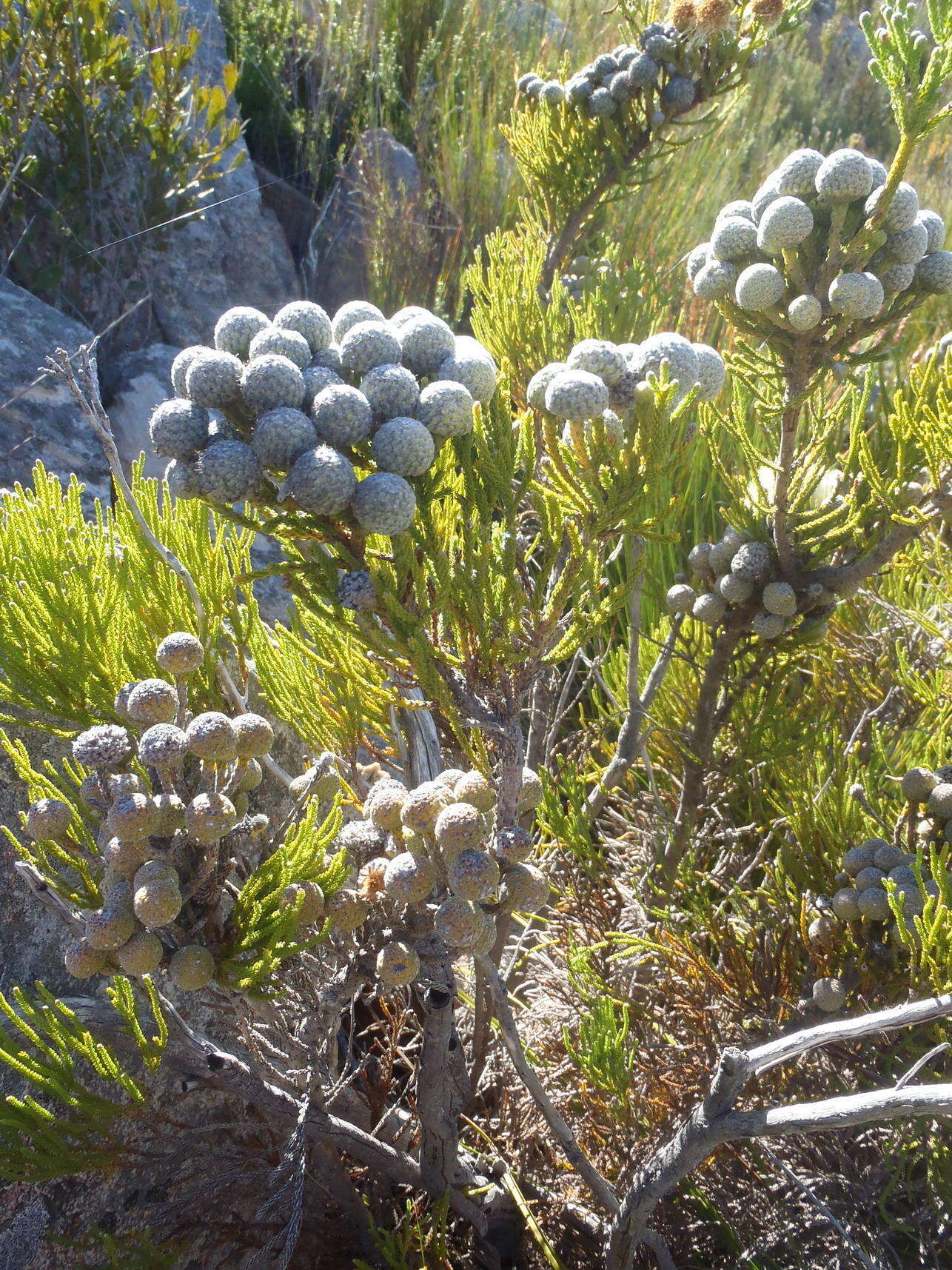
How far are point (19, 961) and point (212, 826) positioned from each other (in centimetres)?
45

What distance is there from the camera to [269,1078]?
2.07ft

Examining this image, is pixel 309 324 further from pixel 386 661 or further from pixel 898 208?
pixel 898 208

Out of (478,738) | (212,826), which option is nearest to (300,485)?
(212,826)

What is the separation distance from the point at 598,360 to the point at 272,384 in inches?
7.3

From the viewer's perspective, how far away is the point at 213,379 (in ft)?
1.58

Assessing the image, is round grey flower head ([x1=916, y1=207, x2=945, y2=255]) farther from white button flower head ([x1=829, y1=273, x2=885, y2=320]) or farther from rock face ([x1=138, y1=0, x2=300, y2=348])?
rock face ([x1=138, y1=0, x2=300, y2=348])

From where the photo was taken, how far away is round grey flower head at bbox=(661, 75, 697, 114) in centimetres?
124

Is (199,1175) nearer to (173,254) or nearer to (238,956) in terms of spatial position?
(238,956)

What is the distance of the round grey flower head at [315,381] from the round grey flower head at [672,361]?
18cm

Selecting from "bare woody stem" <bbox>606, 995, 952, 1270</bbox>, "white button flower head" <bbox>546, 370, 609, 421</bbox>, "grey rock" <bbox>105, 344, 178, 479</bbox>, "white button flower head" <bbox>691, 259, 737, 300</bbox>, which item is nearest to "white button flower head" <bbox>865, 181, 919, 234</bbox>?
"white button flower head" <bbox>691, 259, 737, 300</bbox>

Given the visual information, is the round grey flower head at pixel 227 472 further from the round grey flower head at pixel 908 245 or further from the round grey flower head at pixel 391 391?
the round grey flower head at pixel 908 245

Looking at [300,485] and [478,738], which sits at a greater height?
[300,485]

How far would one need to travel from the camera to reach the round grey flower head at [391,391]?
49 centimetres

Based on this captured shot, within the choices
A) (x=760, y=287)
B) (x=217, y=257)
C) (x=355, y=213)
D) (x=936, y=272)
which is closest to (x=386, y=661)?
(x=760, y=287)
